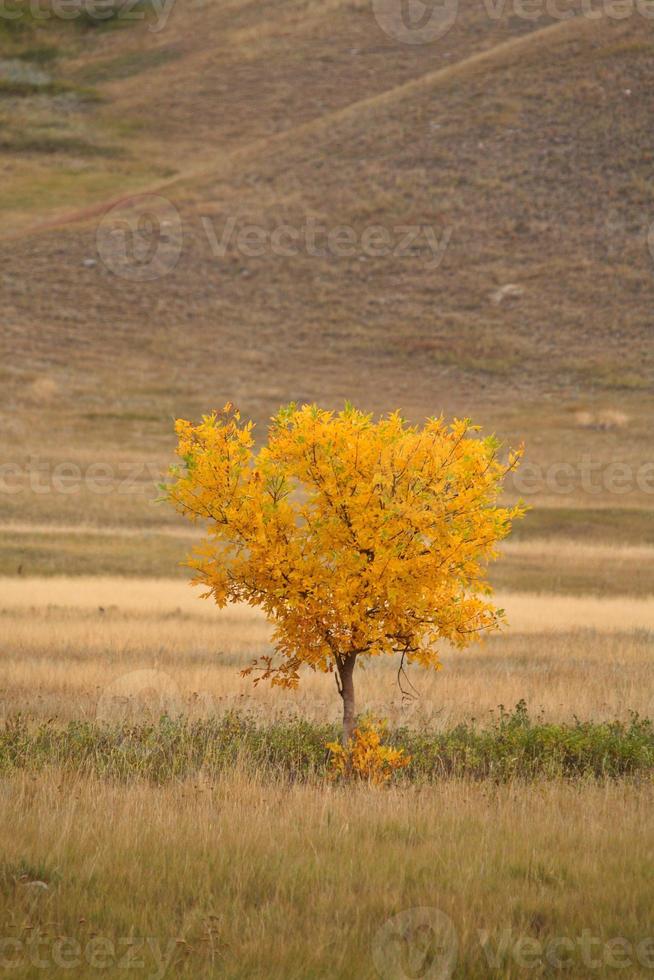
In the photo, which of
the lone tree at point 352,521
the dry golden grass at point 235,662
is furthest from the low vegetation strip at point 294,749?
the dry golden grass at point 235,662

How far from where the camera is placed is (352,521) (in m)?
9.71

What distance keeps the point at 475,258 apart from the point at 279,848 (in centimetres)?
5801

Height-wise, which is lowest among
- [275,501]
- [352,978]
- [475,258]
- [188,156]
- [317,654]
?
[352,978]

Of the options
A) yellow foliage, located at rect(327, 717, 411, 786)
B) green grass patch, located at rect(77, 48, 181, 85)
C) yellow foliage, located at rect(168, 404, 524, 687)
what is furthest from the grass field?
green grass patch, located at rect(77, 48, 181, 85)

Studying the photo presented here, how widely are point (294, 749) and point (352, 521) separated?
1.98 m

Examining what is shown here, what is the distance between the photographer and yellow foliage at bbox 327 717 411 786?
9398 millimetres

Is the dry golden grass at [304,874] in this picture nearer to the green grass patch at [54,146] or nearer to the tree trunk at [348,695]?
the tree trunk at [348,695]

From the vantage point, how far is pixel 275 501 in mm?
10016

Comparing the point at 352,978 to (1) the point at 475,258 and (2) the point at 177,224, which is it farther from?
(2) the point at 177,224

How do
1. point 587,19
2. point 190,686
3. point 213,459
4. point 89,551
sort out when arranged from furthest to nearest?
point 587,19 < point 89,551 < point 190,686 < point 213,459

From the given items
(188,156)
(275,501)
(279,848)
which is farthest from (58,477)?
(188,156)

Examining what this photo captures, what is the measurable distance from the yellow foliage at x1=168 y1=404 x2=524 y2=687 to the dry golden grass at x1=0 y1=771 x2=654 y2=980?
6.02ft

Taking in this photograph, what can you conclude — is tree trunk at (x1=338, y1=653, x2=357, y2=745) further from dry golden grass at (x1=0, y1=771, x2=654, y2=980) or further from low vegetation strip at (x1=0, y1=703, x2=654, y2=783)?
dry golden grass at (x1=0, y1=771, x2=654, y2=980)

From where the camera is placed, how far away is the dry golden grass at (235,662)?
13.2 m
